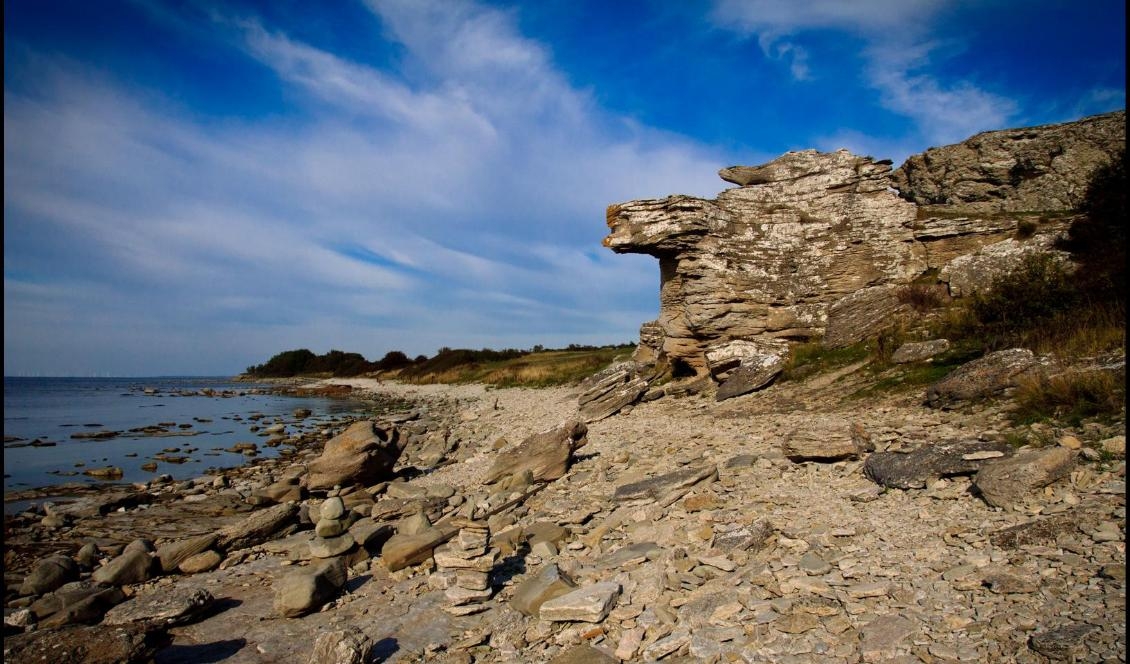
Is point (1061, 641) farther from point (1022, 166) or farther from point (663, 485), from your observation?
point (1022, 166)

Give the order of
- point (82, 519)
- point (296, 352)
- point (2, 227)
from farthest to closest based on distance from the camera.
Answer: point (296, 352), point (82, 519), point (2, 227)

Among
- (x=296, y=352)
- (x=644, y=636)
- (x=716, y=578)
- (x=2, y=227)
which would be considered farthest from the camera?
(x=296, y=352)

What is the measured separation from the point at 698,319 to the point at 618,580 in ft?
43.0

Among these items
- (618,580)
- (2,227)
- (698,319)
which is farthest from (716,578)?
(698,319)

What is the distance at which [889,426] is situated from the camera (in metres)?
9.12

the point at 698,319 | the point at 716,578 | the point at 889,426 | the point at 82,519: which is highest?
the point at 698,319

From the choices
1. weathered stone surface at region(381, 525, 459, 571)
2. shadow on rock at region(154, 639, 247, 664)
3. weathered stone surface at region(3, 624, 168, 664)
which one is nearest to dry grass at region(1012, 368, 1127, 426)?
weathered stone surface at region(381, 525, 459, 571)

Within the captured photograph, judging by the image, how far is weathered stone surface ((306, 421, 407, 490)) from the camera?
1373 centimetres

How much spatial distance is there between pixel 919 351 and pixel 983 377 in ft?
12.0

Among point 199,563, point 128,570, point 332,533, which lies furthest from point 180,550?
point 332,533

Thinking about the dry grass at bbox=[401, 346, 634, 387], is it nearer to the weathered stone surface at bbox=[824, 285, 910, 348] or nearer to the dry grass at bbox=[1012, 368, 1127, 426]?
the weathered stone surface at bbox=[824, 285, 910, 348]

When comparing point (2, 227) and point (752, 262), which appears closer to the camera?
point (2, 227)

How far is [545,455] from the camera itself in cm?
1204

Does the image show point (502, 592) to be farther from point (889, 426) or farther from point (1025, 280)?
point (1025, 280)
